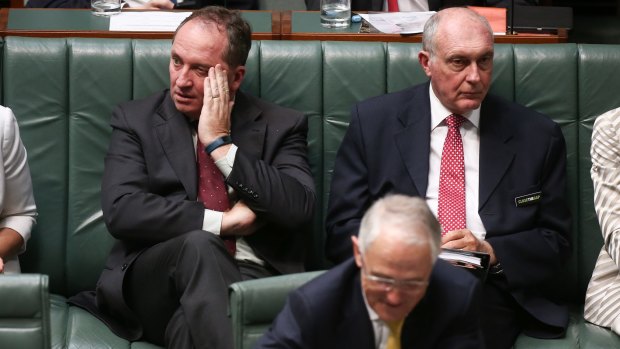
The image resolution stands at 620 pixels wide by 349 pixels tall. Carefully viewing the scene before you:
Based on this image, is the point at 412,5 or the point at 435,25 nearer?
the point at 435,25

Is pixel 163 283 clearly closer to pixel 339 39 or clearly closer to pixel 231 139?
pixel 231 139

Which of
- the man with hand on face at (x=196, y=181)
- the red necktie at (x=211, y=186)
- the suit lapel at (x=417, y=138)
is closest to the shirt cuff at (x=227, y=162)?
the man with hand on face at (x=196, y=181)

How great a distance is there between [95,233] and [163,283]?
53 cm

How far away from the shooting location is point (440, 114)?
341cm

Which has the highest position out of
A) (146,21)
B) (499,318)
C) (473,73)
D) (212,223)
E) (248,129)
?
(146,21)

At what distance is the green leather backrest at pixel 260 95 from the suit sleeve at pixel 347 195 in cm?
17

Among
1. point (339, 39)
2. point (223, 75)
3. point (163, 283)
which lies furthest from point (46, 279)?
point (339, 39)

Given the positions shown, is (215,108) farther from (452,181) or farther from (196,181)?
(452,181)

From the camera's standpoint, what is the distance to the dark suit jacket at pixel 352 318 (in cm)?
233

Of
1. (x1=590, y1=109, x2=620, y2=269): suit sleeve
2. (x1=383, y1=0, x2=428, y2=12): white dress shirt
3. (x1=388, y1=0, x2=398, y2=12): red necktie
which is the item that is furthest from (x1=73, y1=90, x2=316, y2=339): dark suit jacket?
(x1=383, y1=0, x2=428, y2=12): white dress shirt

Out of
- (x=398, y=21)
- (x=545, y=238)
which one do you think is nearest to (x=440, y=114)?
(x=545, y=238)

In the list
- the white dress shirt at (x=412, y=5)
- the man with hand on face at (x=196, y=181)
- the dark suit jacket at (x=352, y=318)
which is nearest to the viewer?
the dark suit jacket at (x=352, y=318)

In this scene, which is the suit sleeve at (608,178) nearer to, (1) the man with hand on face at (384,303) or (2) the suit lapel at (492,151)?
(2) the suit lapel at (492,151)

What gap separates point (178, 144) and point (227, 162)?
0.65 feet
